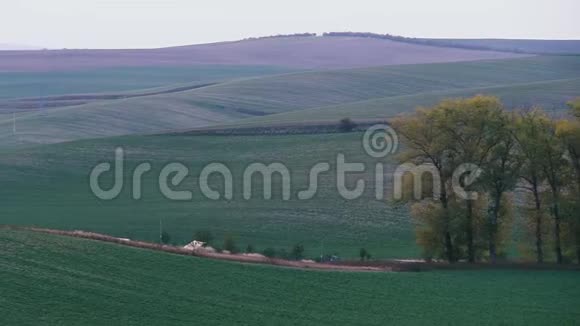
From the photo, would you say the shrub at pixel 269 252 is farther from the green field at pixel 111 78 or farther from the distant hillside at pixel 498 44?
the distant hillside at pixel 498 44

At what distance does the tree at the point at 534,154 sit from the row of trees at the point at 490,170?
34 millimetres

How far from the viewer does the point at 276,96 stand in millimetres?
100750

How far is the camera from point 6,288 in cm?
2575

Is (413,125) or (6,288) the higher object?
(413,125)

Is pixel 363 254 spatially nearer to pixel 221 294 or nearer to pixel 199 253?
pixel 199 253

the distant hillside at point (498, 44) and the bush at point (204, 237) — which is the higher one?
the distant hillside at point (498, 44)

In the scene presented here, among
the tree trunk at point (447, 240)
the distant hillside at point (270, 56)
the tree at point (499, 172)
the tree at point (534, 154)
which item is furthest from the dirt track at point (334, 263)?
the distant hillside at point (270, 56)

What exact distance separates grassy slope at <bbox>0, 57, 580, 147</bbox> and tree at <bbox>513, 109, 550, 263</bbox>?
3637 cm

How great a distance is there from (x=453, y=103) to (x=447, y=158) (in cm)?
196

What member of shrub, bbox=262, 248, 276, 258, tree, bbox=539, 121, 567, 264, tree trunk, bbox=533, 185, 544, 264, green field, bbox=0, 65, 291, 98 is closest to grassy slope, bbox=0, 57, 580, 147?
green field, bbox=0, 65, 291, 98

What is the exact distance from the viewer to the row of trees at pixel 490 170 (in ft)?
131

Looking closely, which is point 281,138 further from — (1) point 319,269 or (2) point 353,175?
(1) point 319,269

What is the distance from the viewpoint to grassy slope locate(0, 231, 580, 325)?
25.7 metres

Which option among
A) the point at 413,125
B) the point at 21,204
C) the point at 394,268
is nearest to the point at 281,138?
the point at 21,204
